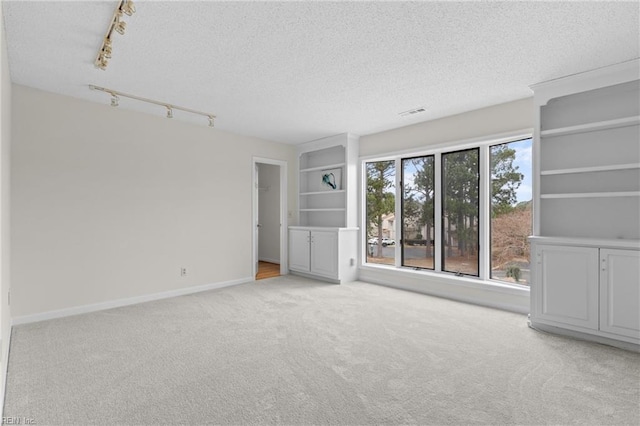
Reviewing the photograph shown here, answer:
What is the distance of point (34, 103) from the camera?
138 inches

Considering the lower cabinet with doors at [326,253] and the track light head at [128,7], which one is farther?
the lower cabinet with doors at [326,253]

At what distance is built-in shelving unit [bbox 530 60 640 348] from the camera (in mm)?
2863

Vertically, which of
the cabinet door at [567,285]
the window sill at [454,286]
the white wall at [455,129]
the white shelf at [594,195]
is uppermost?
the white wall at [455,129]

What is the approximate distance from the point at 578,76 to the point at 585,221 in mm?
1446

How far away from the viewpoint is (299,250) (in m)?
6.07

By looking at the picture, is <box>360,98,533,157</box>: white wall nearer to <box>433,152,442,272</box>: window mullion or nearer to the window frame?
the window frame

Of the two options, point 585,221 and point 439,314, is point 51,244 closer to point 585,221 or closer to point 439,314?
point 439,314

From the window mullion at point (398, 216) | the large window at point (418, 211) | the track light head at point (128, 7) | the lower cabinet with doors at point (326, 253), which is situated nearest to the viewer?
the track light head at point (128, 7)

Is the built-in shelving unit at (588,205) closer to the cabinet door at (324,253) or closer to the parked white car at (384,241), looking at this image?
the parked white car at (384,241)

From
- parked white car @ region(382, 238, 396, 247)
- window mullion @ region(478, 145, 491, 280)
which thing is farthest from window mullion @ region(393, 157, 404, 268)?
window mullion @ region(478, 145, 491, 280)

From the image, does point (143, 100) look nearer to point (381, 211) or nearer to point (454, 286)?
point (381, 211)

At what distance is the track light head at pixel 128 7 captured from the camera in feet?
6.63

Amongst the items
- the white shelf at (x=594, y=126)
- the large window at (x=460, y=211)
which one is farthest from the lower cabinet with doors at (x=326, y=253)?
the white shelf at (x=594, y=126)

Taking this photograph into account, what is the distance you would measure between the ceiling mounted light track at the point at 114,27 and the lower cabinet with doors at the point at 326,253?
12.4 feet
